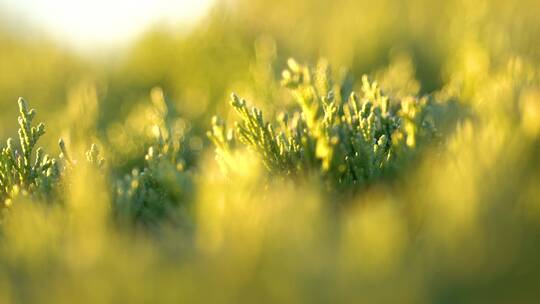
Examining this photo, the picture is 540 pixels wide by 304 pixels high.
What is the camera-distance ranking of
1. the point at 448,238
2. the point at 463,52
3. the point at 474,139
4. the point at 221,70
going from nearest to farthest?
the point at 448,238
the point at 474,139
the point at 463,52
the point at 221,70

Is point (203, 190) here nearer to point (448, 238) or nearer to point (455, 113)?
point (448, 238)

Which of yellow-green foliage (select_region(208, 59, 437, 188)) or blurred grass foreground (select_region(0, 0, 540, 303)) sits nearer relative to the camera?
blurred grass foreground (select_region(0, 0, 540, 303))

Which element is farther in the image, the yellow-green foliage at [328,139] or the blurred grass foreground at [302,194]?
the yellow-green foliage at [328,139]

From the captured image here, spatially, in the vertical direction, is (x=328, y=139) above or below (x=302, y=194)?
above

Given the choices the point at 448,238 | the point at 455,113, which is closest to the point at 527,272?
the point at 448,238

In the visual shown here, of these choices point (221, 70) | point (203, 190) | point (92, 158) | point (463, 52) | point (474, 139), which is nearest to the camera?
point (203, 190)

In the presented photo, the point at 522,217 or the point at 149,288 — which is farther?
the point at 522,217

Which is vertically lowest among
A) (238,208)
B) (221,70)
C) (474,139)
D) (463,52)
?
(238,208)

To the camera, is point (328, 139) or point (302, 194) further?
point (328, 139)
